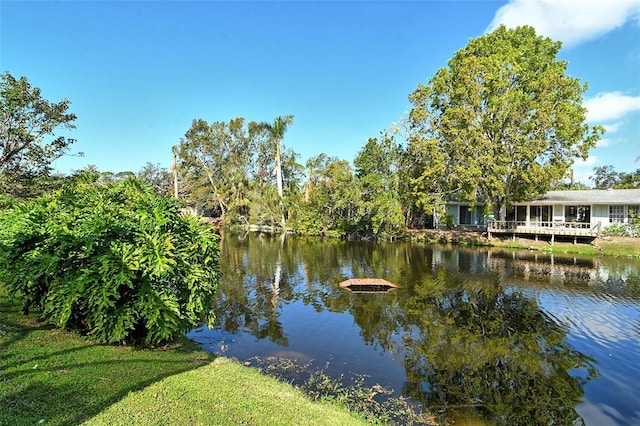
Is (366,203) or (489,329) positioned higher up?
(366,203)

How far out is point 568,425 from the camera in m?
6.77

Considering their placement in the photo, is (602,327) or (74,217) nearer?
(74,217)

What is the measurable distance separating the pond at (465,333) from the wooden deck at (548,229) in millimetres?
6528

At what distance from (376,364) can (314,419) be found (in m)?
4.18

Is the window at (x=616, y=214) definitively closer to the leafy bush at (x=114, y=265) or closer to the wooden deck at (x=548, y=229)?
the wooden deck at (x=548, y=229)

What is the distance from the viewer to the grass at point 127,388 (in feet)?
14.6

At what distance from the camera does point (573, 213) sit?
33938mm

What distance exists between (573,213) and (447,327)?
29.7 meters

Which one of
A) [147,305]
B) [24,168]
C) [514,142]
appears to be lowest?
[147,305]

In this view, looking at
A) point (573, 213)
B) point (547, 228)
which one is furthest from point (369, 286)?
point (573, 213)

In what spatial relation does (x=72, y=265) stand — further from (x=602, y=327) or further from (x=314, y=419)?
(x=602, y=327)

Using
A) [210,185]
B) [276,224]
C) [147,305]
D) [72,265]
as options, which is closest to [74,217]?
[72,265]

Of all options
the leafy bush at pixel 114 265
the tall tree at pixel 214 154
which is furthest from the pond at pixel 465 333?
the tall tree at pixel 214 154

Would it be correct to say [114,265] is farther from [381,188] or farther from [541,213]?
[541,213]
